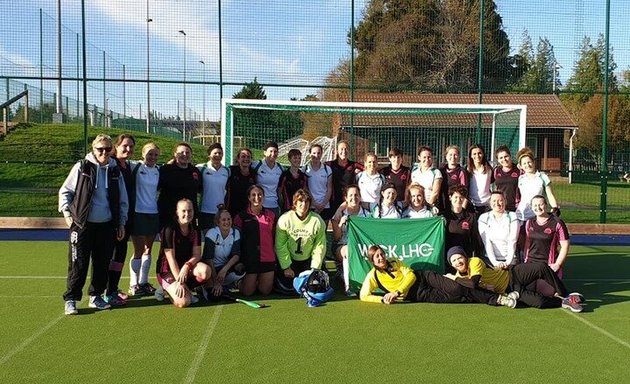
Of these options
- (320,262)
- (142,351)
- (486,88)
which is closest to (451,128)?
(486,88)

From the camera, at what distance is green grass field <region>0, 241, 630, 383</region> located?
13.5ft

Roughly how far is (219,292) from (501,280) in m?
3.16

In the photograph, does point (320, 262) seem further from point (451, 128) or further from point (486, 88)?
point (486, 88)

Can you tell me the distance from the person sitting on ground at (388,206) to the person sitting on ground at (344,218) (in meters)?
0.15

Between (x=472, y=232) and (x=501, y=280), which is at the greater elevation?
(x=472, y=232)

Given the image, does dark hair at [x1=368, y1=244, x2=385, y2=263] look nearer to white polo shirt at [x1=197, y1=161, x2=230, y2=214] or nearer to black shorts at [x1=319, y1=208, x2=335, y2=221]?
black shorts at [x1=319, y1=208, x2=335, y2=221]

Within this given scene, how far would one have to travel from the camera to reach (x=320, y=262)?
665 centimetres

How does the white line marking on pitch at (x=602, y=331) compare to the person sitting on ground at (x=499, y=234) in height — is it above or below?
Result: below

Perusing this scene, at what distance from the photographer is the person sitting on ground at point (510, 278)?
6.26m

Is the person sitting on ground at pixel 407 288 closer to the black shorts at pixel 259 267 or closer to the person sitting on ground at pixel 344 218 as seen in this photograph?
the person sitting on ground at pixel 344 218

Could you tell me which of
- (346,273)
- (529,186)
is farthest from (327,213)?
(529,186)

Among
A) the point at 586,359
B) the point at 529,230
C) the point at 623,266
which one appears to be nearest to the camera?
the point at 586,359

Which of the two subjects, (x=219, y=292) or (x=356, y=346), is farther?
(x=219, y=292)

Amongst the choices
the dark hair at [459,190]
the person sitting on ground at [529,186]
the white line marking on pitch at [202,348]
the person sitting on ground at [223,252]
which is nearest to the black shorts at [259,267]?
the person sitting on ground at [223,252]
